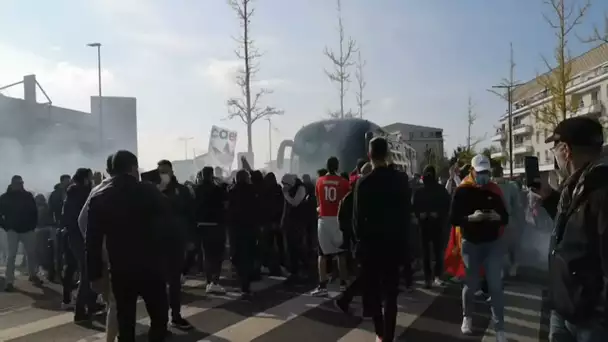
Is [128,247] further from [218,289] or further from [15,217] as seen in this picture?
[15,217]

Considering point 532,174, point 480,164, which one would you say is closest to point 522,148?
point 480,164

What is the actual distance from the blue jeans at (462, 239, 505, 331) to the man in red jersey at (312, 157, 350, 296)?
2957mm

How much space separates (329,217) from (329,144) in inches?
372

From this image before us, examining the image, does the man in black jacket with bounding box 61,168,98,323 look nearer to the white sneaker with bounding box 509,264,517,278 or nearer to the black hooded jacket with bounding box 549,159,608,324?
the black hooded jacket with bounding box 549,159,608,324

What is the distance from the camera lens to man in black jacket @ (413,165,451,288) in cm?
980

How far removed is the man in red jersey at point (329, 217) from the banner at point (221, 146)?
14953mm

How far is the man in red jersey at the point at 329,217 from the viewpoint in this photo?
364 inches

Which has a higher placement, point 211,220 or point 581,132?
point 581,132

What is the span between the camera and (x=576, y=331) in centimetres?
296

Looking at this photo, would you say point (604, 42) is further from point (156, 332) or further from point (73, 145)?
point (73, 145)

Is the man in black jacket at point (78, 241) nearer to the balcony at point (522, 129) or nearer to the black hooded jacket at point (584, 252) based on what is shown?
the black hooded jacket at point (584, 252)

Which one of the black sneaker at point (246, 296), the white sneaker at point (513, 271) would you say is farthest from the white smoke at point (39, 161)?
the white sneaker at point (513, 271)

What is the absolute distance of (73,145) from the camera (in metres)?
36.2

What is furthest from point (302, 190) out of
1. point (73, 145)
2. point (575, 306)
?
point (73, 145)
